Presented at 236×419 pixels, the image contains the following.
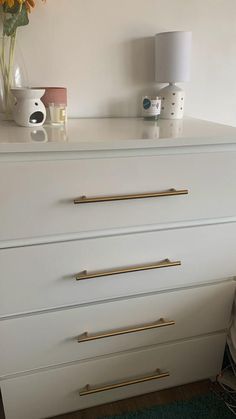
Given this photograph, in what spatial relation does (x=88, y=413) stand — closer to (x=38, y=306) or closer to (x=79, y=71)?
(x=38, y=306)

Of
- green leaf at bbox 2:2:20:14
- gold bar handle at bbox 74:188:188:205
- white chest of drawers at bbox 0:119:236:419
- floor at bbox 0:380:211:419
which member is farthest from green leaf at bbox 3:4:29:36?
floor at bbox 0:380:211:419

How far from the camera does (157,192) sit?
0.89 metres

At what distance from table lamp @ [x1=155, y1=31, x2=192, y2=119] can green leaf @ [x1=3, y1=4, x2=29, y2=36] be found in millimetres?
438

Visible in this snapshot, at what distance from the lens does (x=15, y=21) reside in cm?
101

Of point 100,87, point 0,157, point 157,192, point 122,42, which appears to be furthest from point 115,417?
point 122,42

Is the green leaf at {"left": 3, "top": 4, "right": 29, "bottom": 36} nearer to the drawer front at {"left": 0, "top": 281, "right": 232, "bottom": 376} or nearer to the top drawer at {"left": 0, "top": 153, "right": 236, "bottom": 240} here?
the top drawer at {"left": 0, "top": 153, "right": 236, "bottom": 240}

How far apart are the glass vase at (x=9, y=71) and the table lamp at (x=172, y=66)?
1.51 feet

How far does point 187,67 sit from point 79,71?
1.22 ft

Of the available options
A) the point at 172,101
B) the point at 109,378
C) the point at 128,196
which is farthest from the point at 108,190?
the point at 109,378

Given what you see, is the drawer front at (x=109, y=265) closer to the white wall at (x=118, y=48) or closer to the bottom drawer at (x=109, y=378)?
the bottom drawer at (x=109, y=378)

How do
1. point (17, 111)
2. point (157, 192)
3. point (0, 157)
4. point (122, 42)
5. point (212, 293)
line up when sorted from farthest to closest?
1. point (122, 42)
2. point (212, 293)
3. point (17, 111)
4. point (157, 192)
5. point (0, 157)

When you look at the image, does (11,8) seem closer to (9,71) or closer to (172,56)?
(9,71)

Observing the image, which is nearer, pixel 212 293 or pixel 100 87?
pixel 212 293

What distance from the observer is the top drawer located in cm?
79
